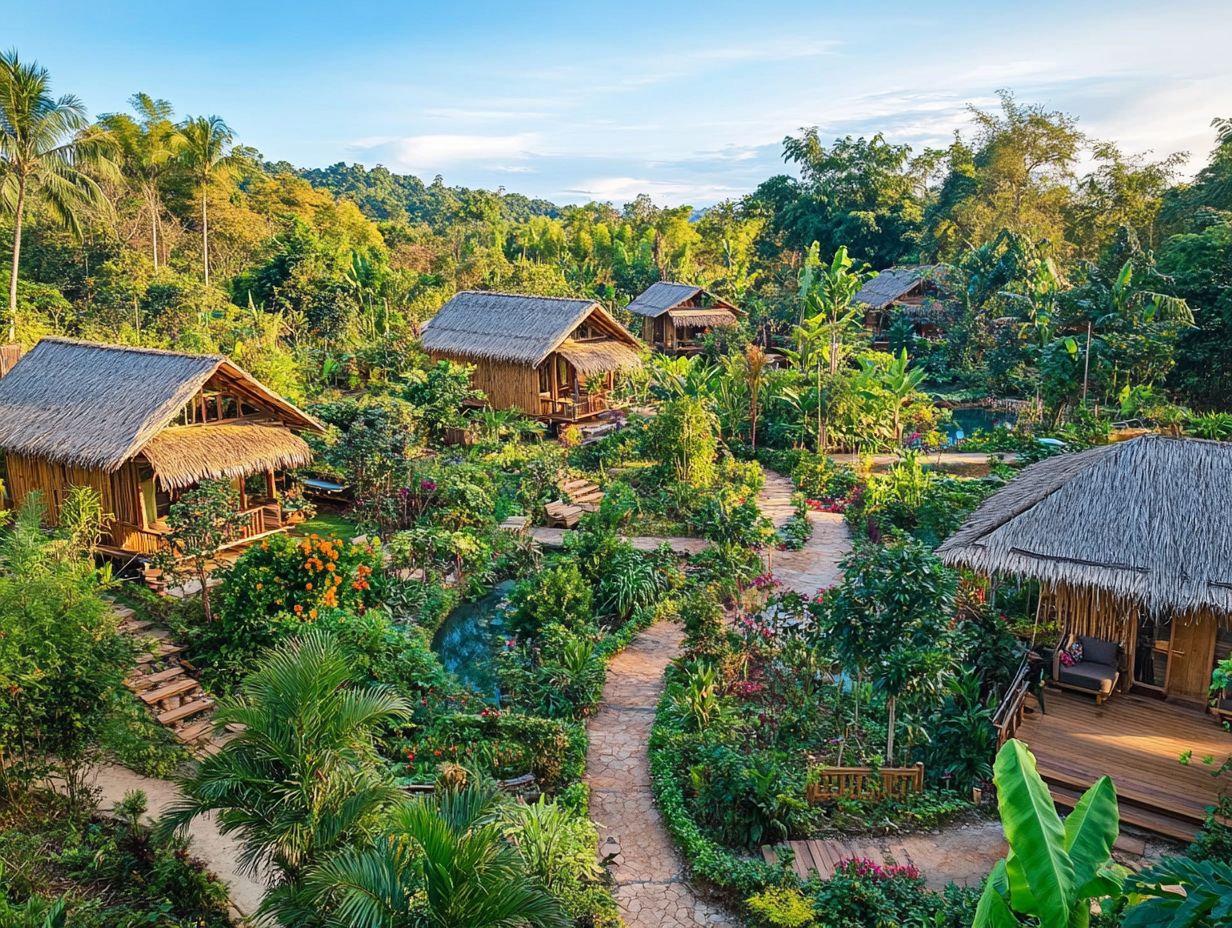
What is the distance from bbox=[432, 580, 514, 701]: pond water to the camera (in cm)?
1330

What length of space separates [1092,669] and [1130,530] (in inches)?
70.5

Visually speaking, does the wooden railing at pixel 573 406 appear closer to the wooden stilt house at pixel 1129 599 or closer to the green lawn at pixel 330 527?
the green lawn at pixel 330 527

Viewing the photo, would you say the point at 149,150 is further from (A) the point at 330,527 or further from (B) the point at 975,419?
(B) the point at 975,419

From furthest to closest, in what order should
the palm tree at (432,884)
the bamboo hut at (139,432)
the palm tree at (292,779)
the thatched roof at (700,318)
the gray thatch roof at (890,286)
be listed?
the gray thatch roof at (890,286) → the thatched roof at (700,318) → the bamboo hut at (139,432) → the palm tree at (292,779) → the palm tree at (432,884)

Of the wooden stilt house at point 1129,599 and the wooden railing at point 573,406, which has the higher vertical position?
the wooden railing at point 573,406

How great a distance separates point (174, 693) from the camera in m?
11.3

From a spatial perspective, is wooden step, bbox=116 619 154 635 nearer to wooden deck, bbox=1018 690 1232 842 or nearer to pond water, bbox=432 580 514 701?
pond water, bbox=432 580 514 701

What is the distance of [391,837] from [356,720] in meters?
0.91

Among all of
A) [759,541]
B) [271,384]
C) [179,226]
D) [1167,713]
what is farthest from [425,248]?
[1167,713]

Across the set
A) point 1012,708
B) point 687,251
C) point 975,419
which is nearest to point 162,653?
point 1012,708

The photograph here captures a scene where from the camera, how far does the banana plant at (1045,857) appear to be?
16.0ft

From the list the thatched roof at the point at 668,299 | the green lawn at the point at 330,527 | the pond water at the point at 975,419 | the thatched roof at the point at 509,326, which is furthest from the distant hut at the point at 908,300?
the green lawn at the point at 330,527

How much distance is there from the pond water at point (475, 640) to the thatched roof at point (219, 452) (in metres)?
4.13

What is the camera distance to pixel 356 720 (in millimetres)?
6793
